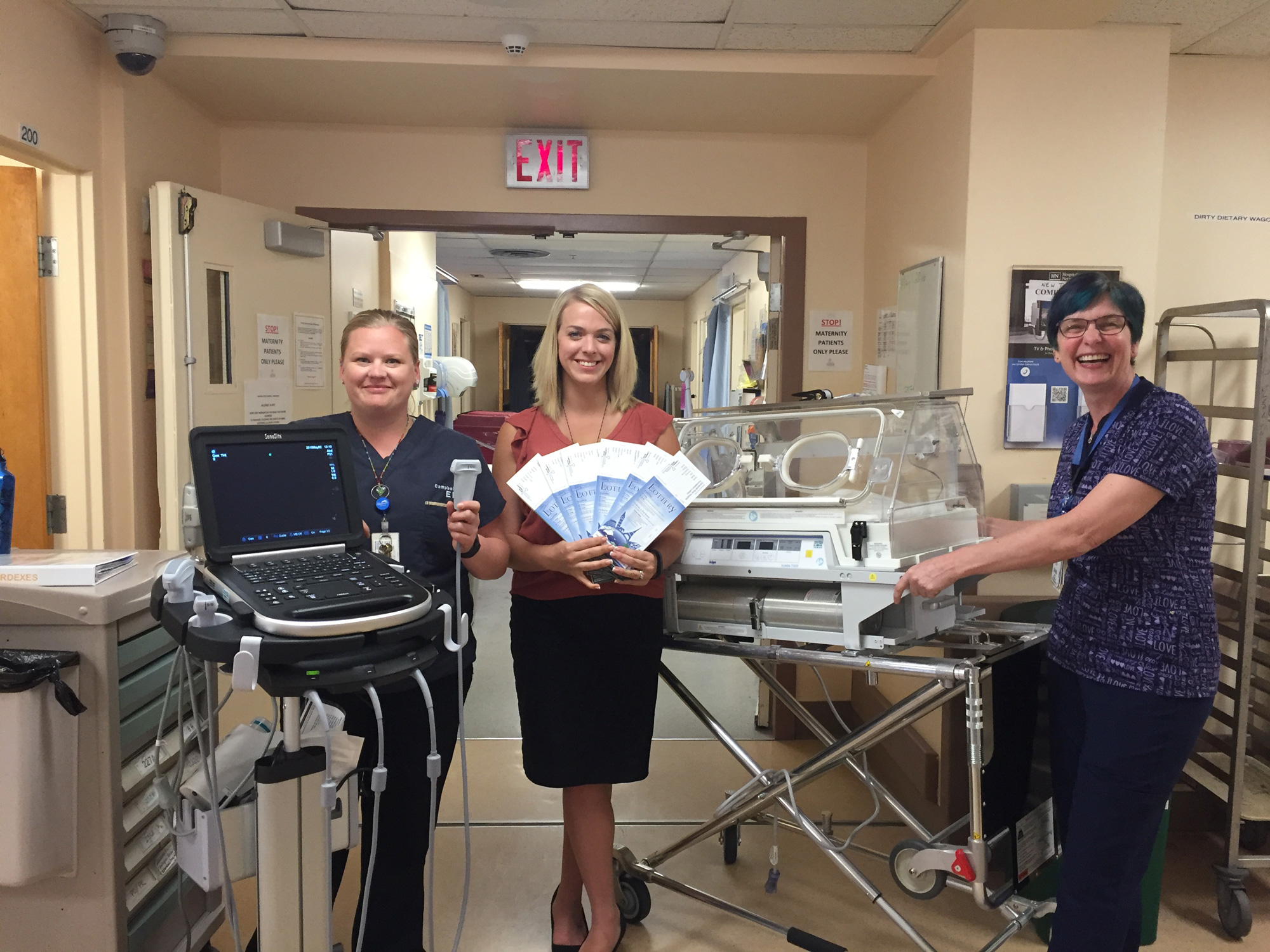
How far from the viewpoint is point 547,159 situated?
3.68 m

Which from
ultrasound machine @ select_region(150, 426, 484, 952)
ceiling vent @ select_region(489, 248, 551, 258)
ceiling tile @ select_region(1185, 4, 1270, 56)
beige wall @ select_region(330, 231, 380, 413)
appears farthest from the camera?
ceiling vent @ select_region(489, 248, 551, 258)

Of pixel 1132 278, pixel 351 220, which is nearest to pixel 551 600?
pixel 1132 278

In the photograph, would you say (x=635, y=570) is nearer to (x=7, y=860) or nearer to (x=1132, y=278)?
(x=7, y=860)

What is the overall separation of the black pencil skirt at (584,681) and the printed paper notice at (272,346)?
181 cm

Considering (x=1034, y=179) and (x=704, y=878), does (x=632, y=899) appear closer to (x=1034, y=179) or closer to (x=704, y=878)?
(x=704, y=878)

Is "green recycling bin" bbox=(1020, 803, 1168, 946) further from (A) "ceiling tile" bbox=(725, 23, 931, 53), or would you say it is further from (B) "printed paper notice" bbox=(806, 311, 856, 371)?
(A) "ceiling tile" bbox=(725, 23, 931, 53)

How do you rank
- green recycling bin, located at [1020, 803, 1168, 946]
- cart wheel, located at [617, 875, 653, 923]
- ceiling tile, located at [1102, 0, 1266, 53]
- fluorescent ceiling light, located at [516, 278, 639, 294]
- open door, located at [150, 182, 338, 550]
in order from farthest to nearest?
fluorescent ceiling light, located at [516, 278, 639, 294] → open door, located at [150, 182, 338, 550] → ceiling tile, located at [1102, 0, 1266, 53] → cart wheel, located at [617, 875, 653, 923] → green recycling bin, located at [1020, 803, 1168, 946]

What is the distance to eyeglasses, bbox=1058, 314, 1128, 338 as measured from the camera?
178 centimetres

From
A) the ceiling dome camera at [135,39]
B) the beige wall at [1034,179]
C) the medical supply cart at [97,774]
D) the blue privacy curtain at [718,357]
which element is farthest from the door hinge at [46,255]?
the blue privacy curtain at [718,357]

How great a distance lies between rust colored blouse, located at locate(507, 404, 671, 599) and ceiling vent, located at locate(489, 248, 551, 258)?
5973 millimetres

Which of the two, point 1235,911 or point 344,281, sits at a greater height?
point 344,281

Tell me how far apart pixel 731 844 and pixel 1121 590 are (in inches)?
59.0

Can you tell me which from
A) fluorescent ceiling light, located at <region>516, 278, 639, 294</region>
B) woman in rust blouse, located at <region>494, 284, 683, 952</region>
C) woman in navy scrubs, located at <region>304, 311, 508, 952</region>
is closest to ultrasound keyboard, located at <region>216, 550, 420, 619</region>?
woman in navy scrubs, located at <region>304, 311, 508, 952</region>

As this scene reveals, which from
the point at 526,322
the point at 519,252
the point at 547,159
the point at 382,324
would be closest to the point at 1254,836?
the point at 382,324
